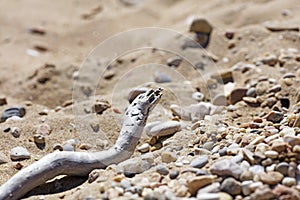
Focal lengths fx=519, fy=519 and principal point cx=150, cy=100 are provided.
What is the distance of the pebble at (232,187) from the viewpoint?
217cm

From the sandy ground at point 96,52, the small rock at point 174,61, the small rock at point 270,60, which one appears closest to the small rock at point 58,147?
the sandy ground at point 96,52

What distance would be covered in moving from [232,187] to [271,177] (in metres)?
0.17

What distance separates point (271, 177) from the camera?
2.18 m

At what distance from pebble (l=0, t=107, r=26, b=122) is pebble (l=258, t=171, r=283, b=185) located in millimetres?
1873

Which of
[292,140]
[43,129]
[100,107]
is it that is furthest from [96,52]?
[292,140]

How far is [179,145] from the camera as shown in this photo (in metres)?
2.74

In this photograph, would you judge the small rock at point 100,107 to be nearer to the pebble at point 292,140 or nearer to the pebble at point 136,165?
the pebble at point 136,165

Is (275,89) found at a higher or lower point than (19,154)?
lower

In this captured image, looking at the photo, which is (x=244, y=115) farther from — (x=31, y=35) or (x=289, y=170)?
(x=31, y=35)

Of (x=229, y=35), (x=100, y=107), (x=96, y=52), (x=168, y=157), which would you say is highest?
(x=96, y=52)

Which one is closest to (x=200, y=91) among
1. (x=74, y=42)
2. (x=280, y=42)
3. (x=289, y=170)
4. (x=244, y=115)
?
(x=244, y=115)

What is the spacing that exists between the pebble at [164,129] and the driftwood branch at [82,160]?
0.48ft

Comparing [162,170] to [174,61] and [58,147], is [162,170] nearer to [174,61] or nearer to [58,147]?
[58,147]

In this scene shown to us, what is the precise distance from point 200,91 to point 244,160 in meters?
1.33
